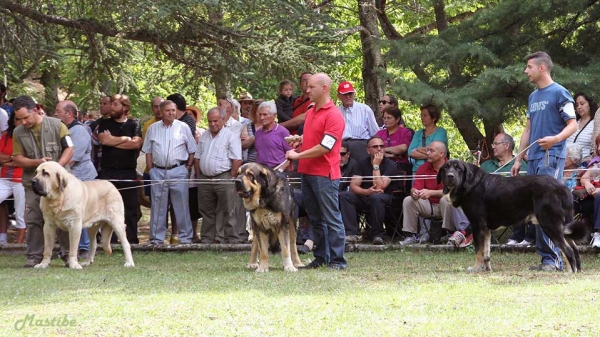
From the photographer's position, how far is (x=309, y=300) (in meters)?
7.59

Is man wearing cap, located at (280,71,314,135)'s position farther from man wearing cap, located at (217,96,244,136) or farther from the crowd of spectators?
man wearing cap, located at (217,96,244,136)

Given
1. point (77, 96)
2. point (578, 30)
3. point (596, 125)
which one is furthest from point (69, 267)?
point (77, 96)

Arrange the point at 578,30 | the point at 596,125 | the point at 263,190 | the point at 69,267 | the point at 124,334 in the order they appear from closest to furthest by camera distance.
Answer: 1. the point at 124,334
2. the point at 263,190
3. the point at 69,267
4. the point at 596,125
5. the point at 578,30

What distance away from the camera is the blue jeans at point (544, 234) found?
31.9ft

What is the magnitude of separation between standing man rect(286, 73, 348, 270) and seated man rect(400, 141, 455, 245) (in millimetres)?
2744

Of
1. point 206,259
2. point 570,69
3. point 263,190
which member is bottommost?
point 206,259

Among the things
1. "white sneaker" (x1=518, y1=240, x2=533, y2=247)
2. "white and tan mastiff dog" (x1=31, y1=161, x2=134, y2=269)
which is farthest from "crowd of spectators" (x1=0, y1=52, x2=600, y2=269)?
"white and tan mastiff dog" (x1=31, y1=161, x2=134, y2=269)

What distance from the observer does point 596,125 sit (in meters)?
12.0

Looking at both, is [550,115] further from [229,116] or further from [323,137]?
[229,116]

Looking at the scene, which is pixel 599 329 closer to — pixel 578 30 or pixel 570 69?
pixel 570 69

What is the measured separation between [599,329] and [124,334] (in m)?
3.29

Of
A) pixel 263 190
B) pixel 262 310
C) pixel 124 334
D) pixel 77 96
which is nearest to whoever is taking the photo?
pixel 124 334

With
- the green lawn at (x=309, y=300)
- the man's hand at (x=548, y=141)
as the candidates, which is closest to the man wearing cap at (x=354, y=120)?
the green lawn at (x=309, y=300)

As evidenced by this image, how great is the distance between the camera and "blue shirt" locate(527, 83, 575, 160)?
31.4 feet
